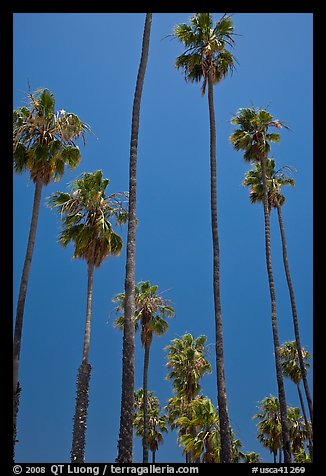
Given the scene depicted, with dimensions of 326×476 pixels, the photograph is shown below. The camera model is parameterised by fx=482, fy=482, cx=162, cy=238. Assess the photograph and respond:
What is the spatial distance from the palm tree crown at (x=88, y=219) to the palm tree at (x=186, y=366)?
52.9 feet

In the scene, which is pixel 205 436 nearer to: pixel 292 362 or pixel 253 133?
pixel 292 362

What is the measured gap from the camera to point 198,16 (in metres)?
25.8

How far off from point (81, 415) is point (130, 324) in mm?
11290

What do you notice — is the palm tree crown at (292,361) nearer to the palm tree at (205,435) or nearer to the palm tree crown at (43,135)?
the palm tree at (205,435)

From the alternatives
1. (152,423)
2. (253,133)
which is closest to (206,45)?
(253,133)

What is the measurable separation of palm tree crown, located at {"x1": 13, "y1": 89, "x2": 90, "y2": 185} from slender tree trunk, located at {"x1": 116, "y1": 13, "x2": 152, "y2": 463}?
5671 mm

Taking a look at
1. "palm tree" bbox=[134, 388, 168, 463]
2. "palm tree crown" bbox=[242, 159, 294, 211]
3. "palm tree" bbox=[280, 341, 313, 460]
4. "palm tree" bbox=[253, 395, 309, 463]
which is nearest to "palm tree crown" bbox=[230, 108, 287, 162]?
"palm tree crown" bbox=[242, 159, 294, 211]

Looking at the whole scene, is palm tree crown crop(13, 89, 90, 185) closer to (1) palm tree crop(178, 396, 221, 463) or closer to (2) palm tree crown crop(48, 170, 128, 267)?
(2) palm tree crown crop(48, 170, 128, 267)

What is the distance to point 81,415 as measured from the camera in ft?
81.4

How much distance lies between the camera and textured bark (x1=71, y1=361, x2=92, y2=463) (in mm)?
24203
